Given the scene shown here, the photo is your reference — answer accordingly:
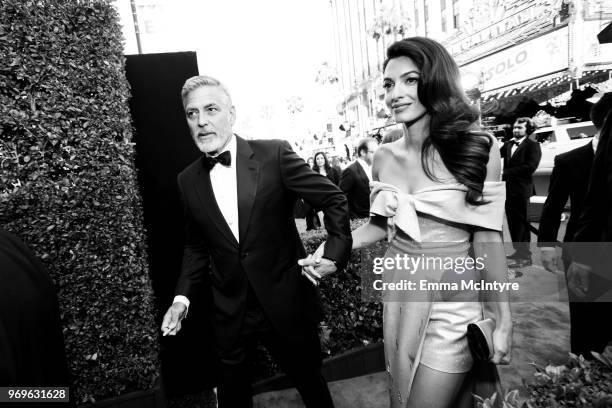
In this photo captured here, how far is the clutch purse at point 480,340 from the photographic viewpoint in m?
1.60

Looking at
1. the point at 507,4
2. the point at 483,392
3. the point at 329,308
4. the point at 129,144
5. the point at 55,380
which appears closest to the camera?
the point at 55,380

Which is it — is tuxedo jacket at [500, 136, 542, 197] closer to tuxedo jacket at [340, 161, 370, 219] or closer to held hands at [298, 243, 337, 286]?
tuxedo jacket at [340, 161, 370, 219]

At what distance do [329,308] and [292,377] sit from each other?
134cm

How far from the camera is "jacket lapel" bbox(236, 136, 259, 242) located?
228 cm

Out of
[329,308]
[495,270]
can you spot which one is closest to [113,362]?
[329,308]

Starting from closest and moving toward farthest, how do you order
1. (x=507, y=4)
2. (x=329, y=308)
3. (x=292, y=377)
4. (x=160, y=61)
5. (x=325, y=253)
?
1. (x=325, y=253)
2. (x=292, y=377)
3. (x=160, y=61)
4. (x=329, y=308)
5. (x=507, y=4)

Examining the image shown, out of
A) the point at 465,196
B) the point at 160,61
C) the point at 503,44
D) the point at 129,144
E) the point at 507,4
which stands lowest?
the point at 465,196

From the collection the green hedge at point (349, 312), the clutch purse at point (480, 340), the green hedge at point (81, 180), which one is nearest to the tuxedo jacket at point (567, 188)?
the green hedge at point (349, 312)

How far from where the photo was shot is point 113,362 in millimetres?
2898

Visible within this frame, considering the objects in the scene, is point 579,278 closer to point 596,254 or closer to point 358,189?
point 596,254

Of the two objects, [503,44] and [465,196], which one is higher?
[503,44]

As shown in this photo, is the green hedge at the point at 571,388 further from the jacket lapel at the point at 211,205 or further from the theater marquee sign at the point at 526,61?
the theater marquee sign at the point at 526,61

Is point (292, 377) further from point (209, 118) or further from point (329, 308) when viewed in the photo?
point (209, 118)

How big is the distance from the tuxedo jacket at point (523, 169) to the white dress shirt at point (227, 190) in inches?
214
